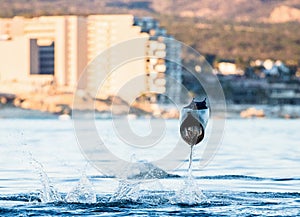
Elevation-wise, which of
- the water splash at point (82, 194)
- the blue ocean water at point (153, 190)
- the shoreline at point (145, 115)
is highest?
the water splash at point (82, 194)

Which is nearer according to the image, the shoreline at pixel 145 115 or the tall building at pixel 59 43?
the shoreline at pixel 145 115

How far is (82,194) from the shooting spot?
1580 centimetres

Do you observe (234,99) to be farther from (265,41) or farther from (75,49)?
(265,41)

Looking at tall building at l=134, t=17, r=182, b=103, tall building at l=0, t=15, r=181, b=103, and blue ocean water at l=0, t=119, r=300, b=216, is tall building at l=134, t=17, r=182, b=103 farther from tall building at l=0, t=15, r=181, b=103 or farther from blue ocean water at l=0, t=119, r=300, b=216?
blue ocean water at l=0, t=119, r=300, b=216

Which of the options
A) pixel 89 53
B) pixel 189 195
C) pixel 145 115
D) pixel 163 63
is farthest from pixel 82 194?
pixel 89 53

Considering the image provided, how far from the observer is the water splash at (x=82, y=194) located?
50.7 ft

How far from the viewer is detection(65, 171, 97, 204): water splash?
1545 cm

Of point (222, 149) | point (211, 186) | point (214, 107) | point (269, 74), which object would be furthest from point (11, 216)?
point (269, 74)

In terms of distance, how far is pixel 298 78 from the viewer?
441 feet

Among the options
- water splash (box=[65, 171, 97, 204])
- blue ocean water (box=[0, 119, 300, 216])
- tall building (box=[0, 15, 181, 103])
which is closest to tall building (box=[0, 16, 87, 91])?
tall building (box=[0, 15, 181, 103])

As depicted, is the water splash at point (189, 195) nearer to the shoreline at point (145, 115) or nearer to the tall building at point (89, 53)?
the shoreline at point (145, 115)

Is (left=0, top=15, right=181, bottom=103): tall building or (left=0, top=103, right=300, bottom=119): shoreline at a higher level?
(left=0, top=15, right=181, bottom=103): tall building

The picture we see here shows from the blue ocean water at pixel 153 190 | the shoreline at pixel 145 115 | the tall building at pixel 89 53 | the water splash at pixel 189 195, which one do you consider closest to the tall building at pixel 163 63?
the tall building at pixel 89 53

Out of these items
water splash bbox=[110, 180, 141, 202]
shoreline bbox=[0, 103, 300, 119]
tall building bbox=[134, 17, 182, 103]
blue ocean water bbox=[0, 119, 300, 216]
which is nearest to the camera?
blue ocean water bbox=[0, 119, 300, 216]
